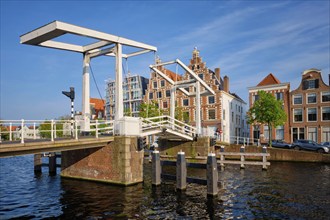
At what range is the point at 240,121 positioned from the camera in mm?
47594

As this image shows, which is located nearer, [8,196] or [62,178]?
[8,196]

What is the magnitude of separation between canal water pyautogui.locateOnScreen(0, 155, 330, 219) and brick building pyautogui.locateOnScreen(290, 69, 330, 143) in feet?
66.3

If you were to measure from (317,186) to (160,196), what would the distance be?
8679 mm

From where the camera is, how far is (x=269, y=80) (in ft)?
131

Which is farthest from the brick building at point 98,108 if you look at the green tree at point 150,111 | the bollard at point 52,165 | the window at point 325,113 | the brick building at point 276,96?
the window at point 325,113

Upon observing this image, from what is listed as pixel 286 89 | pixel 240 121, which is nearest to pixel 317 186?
pixel 286 89

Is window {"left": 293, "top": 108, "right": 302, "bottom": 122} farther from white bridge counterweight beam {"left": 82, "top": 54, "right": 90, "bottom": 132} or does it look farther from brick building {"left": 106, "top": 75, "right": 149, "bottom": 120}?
white bridge counterweight beam {"left": 82, "top": 54, "right": 90, "bottom": 132}

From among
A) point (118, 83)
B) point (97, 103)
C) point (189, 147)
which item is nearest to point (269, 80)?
point (189, 147)

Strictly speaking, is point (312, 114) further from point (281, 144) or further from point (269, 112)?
point (269, 112)

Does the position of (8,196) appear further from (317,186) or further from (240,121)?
(240,121)

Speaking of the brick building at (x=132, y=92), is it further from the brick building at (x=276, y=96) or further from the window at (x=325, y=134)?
the window at (x=325, y=134)

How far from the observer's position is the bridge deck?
10.9 m

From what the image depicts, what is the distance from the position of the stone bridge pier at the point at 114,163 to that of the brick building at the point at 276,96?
2686 cm

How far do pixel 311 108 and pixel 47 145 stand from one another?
33.9m
